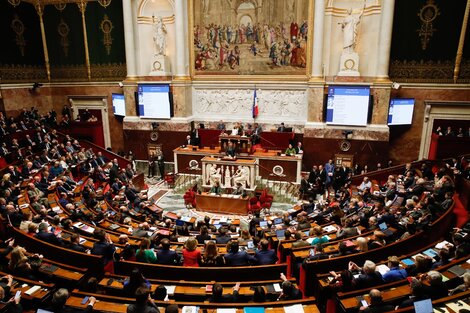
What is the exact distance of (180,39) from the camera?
57.6ft

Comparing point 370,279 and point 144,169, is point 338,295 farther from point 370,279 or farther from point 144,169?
point 144,169

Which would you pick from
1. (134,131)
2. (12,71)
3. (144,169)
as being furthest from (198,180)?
(12,71)

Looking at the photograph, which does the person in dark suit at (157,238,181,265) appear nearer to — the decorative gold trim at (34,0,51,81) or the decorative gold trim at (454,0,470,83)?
the decorative gold trim at (454,0,470,83)

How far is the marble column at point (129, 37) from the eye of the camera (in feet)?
59.0

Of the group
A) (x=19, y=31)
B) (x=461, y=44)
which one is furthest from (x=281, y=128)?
(x=19, y=31)

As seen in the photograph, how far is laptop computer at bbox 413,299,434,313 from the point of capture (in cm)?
421

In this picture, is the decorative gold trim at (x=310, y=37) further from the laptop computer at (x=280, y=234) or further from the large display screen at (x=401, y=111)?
the laptop computer at (x=280, y=234)

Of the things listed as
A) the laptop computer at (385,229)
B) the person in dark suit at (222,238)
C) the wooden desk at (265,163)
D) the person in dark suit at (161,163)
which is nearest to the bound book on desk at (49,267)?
the person in dark suit at (222,238)

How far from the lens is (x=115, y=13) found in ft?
61.8

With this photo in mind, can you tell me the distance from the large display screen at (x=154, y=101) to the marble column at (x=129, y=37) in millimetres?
1354

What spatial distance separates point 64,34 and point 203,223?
670 inches

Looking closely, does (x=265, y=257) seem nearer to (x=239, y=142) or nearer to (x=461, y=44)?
(x=239, y=142)

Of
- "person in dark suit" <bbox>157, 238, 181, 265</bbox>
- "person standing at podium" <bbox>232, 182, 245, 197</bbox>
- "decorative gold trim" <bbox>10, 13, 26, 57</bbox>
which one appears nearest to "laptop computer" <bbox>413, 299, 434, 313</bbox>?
"person in dark suit" <bbox>157, 238, 181, 265</bbox>

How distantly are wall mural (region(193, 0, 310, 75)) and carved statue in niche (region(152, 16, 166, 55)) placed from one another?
180cm
